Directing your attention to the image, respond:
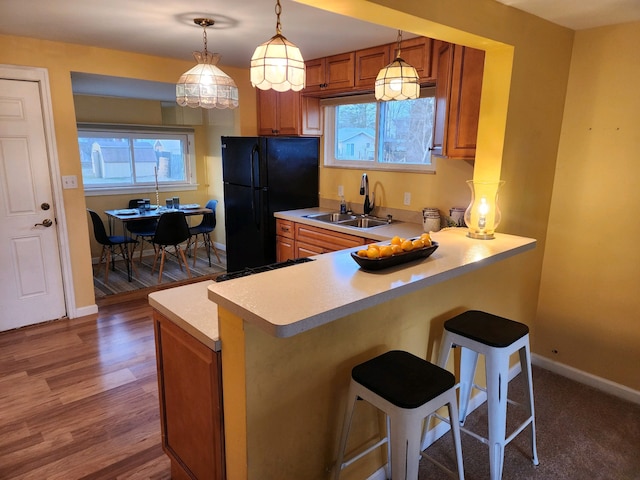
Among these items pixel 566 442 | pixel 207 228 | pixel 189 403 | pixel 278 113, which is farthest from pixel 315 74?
pixel 566 442

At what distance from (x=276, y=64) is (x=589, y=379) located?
272 centimetres

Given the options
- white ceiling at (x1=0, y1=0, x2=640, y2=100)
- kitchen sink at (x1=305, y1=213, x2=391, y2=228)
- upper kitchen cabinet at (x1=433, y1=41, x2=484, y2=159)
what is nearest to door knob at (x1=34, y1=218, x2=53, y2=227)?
white ceiling at (x1=0, y1=0, x2=640, y2=100)

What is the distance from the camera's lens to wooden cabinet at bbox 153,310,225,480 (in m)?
1.46

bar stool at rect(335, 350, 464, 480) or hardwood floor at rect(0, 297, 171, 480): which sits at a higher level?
bar stool at rect(335, 350, 464, 480)

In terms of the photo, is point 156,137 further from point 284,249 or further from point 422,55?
point 422,55

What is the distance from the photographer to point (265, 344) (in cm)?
134

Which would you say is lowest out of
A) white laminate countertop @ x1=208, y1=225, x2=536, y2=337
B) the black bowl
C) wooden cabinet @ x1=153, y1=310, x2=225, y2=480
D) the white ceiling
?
wooden cabinet @ x1=153, y1=310, x2=225, y2=480

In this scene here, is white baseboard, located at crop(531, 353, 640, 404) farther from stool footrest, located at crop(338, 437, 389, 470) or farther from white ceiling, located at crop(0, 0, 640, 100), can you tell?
white ceiling, located at crop(0, 0, 640, 100)

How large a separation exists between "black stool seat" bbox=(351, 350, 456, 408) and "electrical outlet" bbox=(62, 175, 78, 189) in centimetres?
311

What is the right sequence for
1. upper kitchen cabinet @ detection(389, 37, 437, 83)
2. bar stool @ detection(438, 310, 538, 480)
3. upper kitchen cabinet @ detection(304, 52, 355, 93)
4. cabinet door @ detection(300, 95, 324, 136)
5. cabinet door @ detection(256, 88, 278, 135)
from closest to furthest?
bar stool @ detection(438, 310, 538, 480) → upper kitchen cabinet @ detection(389, 37, 437, 83) → upper kitchen cabinet @ detection(304, 52, 355, 93) → cabinet door @ detection(300, 95, 324, 136) → cabinet door @ detection(256, 88, 278, 135)

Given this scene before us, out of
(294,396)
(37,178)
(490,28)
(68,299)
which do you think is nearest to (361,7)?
(490,28)

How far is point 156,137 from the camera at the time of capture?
5.83m

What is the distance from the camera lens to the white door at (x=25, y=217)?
127 inches

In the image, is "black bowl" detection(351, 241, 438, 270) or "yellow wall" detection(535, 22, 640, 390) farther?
"yellow wall" detection(535, 22, 640, 390)
